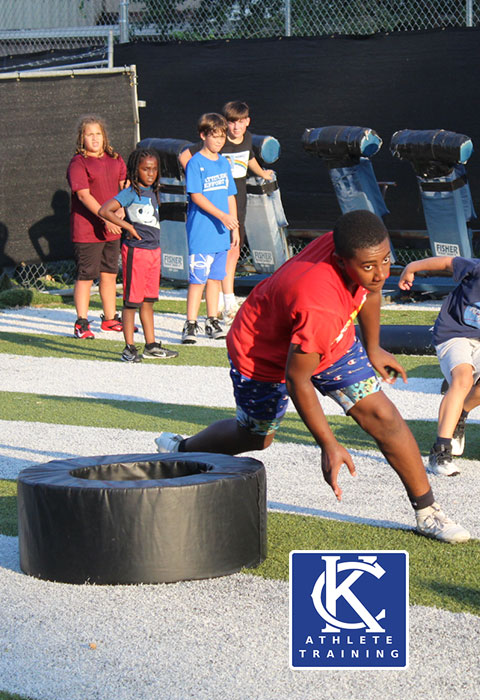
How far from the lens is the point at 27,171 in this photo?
12.2 m

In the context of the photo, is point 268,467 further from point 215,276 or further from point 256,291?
point 215,276

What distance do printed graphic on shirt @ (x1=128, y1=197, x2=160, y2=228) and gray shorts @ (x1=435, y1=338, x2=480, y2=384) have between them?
12.6ft

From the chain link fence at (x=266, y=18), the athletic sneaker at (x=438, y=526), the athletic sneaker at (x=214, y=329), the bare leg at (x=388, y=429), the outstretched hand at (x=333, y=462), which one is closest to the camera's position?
the outstretched hand at (x=333, y=462)

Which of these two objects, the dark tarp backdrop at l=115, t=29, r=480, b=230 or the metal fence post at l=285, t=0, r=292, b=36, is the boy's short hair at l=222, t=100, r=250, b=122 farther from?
the metal fence post at l=285, t=0, r=292, b=36

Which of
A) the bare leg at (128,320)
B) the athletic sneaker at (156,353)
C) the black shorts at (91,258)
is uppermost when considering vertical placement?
the black shorts at (91,258)

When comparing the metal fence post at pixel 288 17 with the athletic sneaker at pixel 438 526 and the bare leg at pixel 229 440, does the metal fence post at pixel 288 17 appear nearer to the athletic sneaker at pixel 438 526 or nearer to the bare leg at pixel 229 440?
the bare leg at pixel 229 440

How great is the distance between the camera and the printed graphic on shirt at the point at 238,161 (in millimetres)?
10438

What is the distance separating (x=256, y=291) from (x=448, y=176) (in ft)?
23.5

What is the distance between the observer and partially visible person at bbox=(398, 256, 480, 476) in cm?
545

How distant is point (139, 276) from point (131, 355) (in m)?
0.67

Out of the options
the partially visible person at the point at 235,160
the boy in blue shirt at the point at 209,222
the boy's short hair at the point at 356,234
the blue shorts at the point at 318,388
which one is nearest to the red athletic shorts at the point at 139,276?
the boy in blue shirt at the point at 209,222

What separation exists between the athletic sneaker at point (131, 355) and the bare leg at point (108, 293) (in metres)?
1.43

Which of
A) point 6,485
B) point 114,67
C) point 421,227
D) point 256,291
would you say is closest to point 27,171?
point 114,67

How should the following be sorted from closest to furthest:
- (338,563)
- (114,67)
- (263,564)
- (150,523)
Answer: (338,563), (150,523), (263,564), (114,67)
